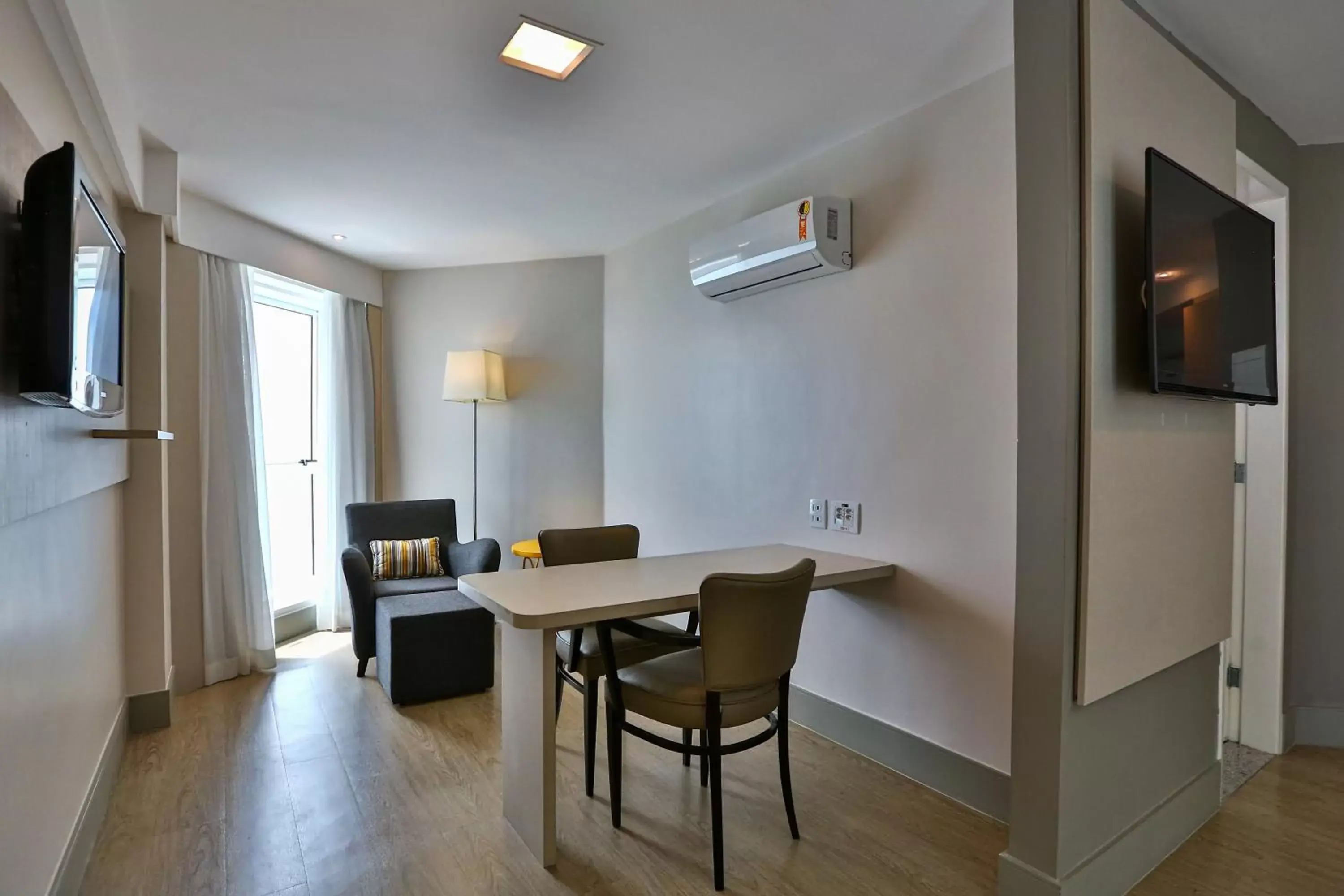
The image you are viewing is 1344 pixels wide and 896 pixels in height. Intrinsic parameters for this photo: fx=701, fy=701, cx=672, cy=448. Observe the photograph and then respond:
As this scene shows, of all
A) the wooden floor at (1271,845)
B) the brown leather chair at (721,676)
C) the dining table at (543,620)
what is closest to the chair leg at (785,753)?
the brown leather chair at (721,676)

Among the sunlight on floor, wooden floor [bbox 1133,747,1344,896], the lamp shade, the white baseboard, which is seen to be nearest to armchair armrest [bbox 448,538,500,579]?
the sunlight on floor

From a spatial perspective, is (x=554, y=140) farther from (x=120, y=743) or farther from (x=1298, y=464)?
(x=1298, y=464)

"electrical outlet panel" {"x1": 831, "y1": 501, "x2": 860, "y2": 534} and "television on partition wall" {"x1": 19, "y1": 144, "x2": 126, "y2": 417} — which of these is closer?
"television on partition wall" {"x1": 19, "y1": 144, "x2": 126, "y2": 417}

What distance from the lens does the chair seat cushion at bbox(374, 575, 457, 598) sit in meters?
3.70

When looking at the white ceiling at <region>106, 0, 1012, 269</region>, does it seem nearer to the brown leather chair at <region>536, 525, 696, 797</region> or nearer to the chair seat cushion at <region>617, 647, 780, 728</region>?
the brown leather chair at <region>536, 525, 696, 797</region>

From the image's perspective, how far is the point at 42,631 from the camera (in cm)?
170

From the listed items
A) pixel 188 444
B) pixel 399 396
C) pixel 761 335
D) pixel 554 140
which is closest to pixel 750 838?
pixel 761 335

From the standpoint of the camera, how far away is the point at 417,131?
8.67 ft

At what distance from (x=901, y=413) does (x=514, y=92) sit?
175 centimetres

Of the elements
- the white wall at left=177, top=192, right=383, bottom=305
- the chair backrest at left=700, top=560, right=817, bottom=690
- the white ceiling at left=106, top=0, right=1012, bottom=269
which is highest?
the white ceiling at left=106, top=0, right=1012, bottom=269

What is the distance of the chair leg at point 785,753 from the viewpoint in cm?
212

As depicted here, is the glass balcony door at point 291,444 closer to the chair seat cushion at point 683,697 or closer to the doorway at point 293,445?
the doorway at point 293,445

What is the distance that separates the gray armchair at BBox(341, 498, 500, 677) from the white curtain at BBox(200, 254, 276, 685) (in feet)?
1.51

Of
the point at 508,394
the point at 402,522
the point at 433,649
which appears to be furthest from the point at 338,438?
the point at 433,649
